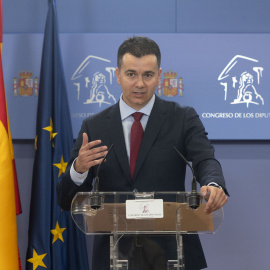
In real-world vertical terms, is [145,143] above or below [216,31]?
below

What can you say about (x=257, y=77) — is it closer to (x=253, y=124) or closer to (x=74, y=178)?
(x=253, y=124)

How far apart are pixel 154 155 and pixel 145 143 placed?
0.23 ft

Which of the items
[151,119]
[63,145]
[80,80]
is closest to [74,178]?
[151,119]

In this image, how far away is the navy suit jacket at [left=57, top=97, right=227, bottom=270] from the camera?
2.23 m

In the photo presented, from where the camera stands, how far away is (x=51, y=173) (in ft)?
10.9

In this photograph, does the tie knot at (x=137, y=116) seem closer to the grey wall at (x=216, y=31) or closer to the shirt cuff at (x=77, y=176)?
the shirt cuff at (x=77, y=176)

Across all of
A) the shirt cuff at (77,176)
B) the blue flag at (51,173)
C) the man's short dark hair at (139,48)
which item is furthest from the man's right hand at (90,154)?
the blue flag at (51,173)

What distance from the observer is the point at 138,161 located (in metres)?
2.26

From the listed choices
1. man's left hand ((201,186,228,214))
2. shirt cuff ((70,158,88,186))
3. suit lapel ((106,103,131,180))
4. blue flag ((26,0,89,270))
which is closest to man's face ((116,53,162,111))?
suit lapel ((106,103,131,180))

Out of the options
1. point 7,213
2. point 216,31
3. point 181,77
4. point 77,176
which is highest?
point 216,31

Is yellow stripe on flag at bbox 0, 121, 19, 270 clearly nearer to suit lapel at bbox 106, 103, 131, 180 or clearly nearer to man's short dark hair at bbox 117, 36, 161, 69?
suit lapel at bbox 106, 103, 131, 180

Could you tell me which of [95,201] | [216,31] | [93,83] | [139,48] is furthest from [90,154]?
[216,31]

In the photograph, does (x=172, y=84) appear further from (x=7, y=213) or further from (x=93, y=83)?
(x=7, y=213)

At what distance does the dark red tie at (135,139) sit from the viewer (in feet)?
7.50
